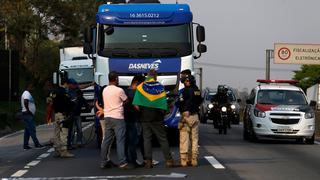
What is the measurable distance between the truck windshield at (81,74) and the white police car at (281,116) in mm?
14136

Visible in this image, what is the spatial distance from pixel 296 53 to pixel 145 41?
175 ft

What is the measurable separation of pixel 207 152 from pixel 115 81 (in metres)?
4.66

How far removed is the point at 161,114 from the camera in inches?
577

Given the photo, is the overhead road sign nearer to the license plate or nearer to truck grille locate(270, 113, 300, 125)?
truck grille locate(270, 113, 300, 125)

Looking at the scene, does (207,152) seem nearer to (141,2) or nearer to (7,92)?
(141,2)

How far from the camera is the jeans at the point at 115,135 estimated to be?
14.6 meters

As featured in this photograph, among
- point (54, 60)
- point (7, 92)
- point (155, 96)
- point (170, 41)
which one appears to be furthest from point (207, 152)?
point (54, 60)

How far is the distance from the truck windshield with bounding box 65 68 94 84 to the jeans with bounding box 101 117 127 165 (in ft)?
70.1

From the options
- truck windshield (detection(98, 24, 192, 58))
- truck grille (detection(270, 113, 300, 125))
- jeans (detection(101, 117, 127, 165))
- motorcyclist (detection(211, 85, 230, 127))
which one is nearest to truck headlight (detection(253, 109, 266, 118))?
truck grille (detection(270, 113, 300, 125))

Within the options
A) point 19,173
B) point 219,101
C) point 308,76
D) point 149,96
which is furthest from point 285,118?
point 308,76

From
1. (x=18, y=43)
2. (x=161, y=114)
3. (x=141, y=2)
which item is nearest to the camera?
(x=161, y=114)

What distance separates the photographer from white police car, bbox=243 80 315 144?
22.5 m

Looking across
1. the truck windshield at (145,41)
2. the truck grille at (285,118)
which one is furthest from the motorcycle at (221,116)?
the truck windshield at (145,41)

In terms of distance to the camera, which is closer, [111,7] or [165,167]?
[165,167]
